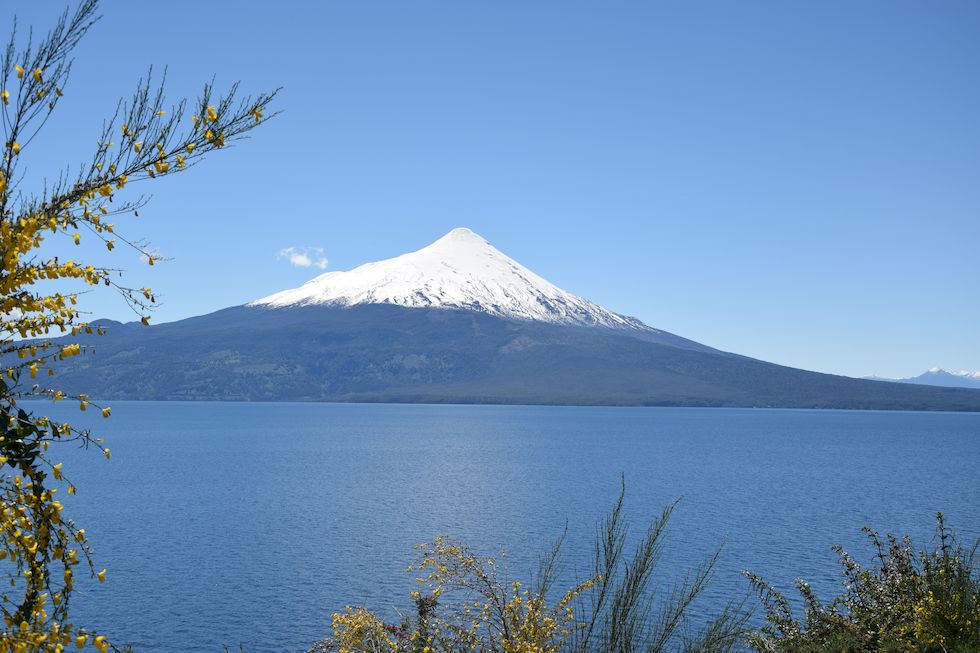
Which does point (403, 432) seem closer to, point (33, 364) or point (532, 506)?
point (532, 506)

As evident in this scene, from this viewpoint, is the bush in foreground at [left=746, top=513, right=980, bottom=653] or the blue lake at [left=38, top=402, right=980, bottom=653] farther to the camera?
the blue lake at [left=38, top=402, right=980, bottom=653]

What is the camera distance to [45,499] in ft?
13.3

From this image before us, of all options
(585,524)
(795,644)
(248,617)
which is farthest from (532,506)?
(795,644)

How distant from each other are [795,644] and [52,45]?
12190mm

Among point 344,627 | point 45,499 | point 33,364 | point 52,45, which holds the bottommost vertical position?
point 344,627

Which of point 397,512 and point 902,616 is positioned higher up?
point 902,616

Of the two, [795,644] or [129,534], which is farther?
[129,534]

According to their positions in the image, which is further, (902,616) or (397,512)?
(397,512)

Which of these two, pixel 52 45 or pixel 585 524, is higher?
pixel 52 45

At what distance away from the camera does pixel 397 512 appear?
5975cm

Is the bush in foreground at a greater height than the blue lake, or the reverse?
the bush in foreground

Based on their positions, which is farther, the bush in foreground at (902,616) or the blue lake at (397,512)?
the blue lake at (397,512)

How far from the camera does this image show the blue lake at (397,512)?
34.5 meters

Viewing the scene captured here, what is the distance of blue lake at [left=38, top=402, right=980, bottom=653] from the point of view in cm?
3447
